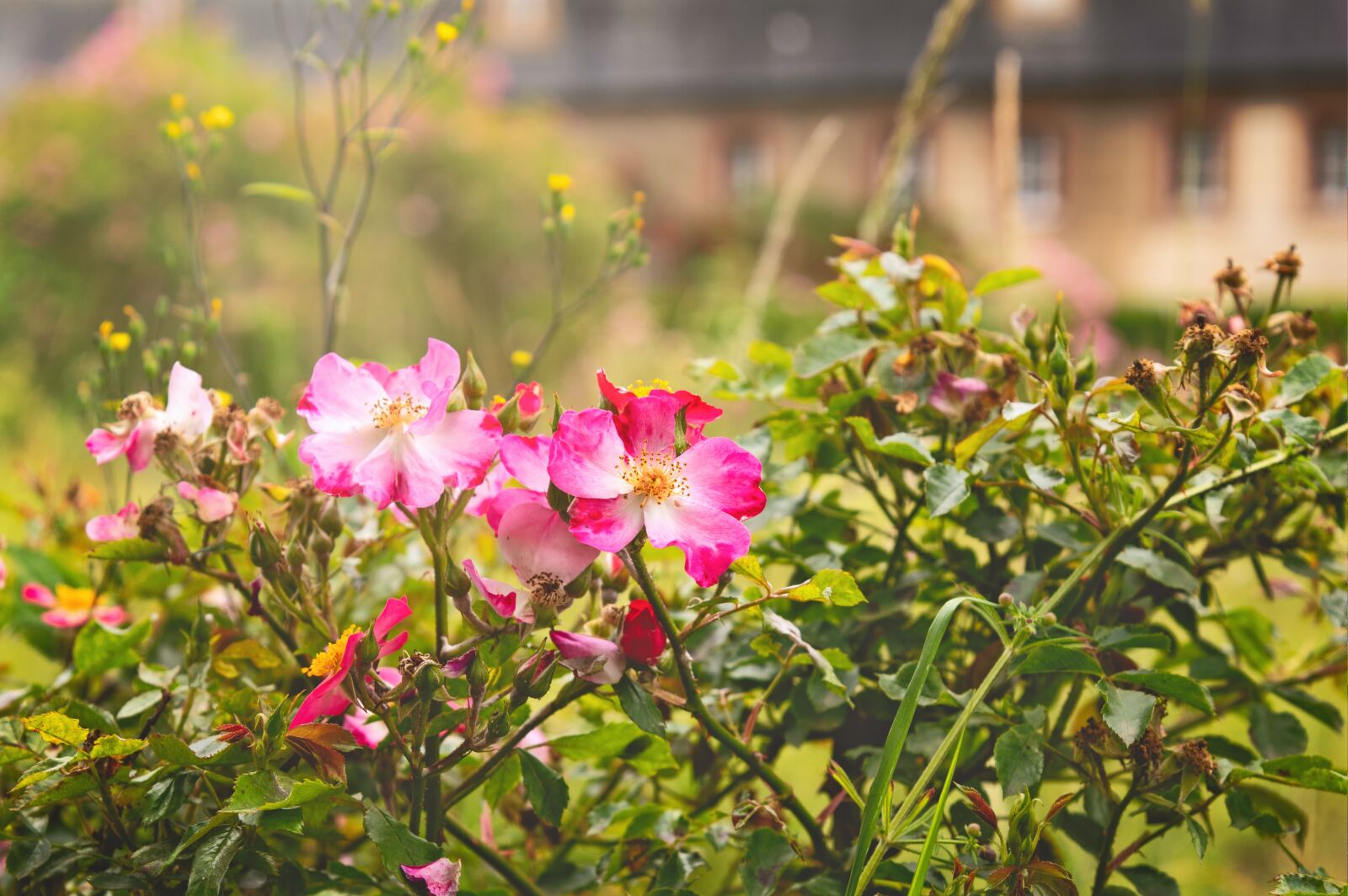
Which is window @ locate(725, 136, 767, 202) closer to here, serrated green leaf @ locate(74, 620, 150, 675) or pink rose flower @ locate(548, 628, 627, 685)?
serrated green leaf @ locate(74, 620, 150, 675)

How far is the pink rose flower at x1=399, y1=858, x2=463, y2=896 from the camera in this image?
0.69m

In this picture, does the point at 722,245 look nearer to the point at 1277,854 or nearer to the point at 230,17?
the point at 230,17

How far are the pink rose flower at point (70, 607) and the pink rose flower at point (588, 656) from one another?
1.73 ft

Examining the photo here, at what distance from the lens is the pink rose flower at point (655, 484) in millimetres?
653

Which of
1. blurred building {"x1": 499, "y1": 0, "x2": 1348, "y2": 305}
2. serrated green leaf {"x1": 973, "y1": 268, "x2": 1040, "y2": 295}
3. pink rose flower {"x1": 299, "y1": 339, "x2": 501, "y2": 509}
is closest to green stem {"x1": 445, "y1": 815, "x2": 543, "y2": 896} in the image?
pink rose flower {"x1": 299, "y1": 339, "x2": 501, "y2": 509}

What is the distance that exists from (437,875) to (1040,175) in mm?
16971

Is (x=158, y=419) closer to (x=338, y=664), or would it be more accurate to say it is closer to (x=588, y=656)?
(x=338, y=664)

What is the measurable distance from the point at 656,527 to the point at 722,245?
14698mm

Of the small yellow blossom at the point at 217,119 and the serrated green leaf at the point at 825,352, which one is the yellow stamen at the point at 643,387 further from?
the small yellow blossom at the point at 217,119

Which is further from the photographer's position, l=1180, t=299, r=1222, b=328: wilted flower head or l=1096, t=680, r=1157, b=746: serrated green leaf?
l=1180, t=299, r=1222, b=328: wilted flower head

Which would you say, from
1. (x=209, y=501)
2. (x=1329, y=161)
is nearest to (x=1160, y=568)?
(x=209, y=501)

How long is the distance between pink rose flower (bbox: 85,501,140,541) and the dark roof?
16.1m

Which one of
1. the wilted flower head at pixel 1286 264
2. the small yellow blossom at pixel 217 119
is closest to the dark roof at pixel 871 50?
the small yellow blossom at pixel 217 119

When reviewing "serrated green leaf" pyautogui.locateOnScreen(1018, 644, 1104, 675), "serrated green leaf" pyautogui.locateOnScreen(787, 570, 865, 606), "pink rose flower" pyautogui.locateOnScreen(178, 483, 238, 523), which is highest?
"pink rose flower" pyautogui.locateOnScreen(178, 483, 238, 523)
